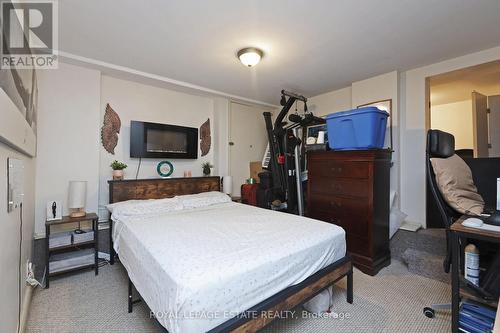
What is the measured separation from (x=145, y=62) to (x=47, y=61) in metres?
1.01

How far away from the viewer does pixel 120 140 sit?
121 inches

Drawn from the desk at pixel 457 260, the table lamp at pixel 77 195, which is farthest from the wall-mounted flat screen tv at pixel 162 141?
the desk at pixel 457 260

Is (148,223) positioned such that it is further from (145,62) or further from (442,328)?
(442,328)

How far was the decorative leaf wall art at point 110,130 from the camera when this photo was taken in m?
2.92

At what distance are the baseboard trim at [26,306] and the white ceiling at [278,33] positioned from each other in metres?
2.26

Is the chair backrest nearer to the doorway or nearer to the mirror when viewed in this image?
the doorway

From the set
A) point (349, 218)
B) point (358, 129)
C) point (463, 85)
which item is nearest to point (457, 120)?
point (463, 85)

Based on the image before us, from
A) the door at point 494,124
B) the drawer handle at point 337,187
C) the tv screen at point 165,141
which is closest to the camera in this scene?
the drawer handle at point 337,187

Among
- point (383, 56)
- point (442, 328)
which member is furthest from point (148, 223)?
point (383, 56)

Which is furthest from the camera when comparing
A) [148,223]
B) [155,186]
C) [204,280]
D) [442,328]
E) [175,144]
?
[175,144]

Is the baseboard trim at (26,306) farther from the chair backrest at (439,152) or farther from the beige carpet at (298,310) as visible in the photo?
the chair backrest at (439,152)

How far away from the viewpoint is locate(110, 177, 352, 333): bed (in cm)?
107

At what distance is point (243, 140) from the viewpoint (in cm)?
436

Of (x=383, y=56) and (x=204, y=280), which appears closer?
(x=204, y=280)
